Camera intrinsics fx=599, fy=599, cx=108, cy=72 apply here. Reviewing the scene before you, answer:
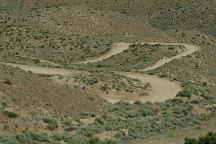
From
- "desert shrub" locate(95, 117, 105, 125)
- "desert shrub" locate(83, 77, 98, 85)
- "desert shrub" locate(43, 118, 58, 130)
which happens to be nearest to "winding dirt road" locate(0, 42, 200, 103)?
"desert shrub" locate(83, 77, 98, 85)

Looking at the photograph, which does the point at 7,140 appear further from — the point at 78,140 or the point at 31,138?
the point at 78,140

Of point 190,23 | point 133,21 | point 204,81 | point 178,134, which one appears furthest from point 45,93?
point 190,23

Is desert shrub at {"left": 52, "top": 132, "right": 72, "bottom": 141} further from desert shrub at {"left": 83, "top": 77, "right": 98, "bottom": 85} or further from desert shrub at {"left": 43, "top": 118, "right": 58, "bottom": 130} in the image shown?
desert shrub at {"left": 83, "top": 77, "right": 98, "bottom": 85}

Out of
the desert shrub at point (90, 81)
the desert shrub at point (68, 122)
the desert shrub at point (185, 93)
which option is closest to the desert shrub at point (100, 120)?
the desert shrub at point (68, 122)

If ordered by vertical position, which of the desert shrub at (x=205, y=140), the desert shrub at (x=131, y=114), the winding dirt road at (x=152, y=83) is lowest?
the winding dirt road at (x=152, y=83)

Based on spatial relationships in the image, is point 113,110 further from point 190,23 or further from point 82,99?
point 190,23

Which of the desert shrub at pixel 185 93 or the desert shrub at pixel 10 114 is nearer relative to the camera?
the desert shrub at pixel 10 114

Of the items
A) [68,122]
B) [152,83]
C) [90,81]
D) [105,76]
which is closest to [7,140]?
[68,122]

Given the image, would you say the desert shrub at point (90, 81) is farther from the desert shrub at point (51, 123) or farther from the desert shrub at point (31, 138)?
the desert shrub at point (31, 138)
